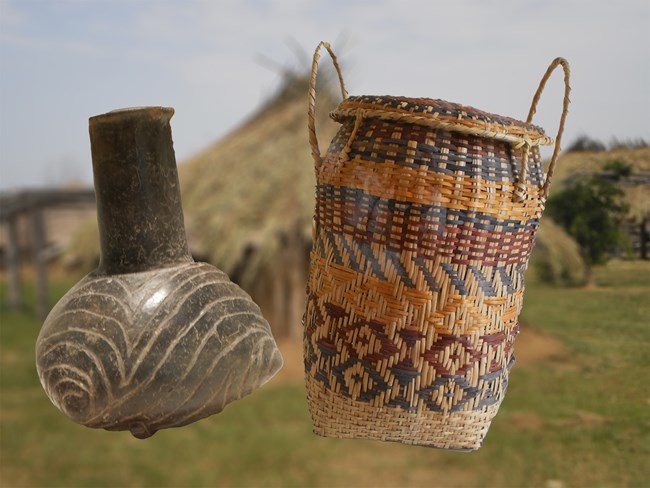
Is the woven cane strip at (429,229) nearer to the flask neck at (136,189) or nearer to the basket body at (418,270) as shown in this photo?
the basket body at (418,270)

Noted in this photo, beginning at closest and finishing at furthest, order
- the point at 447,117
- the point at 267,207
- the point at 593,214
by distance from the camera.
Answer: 1. the point at 447,117
2. the point at 593,214
3. the point at 267,207

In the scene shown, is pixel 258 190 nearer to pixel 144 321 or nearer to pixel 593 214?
pixel 593 214

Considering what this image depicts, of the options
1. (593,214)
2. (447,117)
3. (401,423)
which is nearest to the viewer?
(447,117)

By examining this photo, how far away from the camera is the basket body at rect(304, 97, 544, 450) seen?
1.53 m

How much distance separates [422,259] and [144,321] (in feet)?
2.16

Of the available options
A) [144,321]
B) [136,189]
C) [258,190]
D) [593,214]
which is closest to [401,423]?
[144,321]

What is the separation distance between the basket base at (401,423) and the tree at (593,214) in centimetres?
82

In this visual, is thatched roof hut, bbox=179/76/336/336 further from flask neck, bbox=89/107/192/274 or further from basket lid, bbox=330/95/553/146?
basket lid, bbox=330/95/553/146

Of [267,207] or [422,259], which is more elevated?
[422,259]

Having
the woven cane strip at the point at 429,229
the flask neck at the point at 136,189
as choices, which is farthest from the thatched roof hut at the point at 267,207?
the woven cane strip at the point at 429,229

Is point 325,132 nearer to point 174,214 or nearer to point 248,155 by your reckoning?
point 248,155

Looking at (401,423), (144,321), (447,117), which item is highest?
(447,117)

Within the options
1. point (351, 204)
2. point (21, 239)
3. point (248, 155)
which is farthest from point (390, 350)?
point (21, 239)

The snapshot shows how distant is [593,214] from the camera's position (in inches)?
88.0
